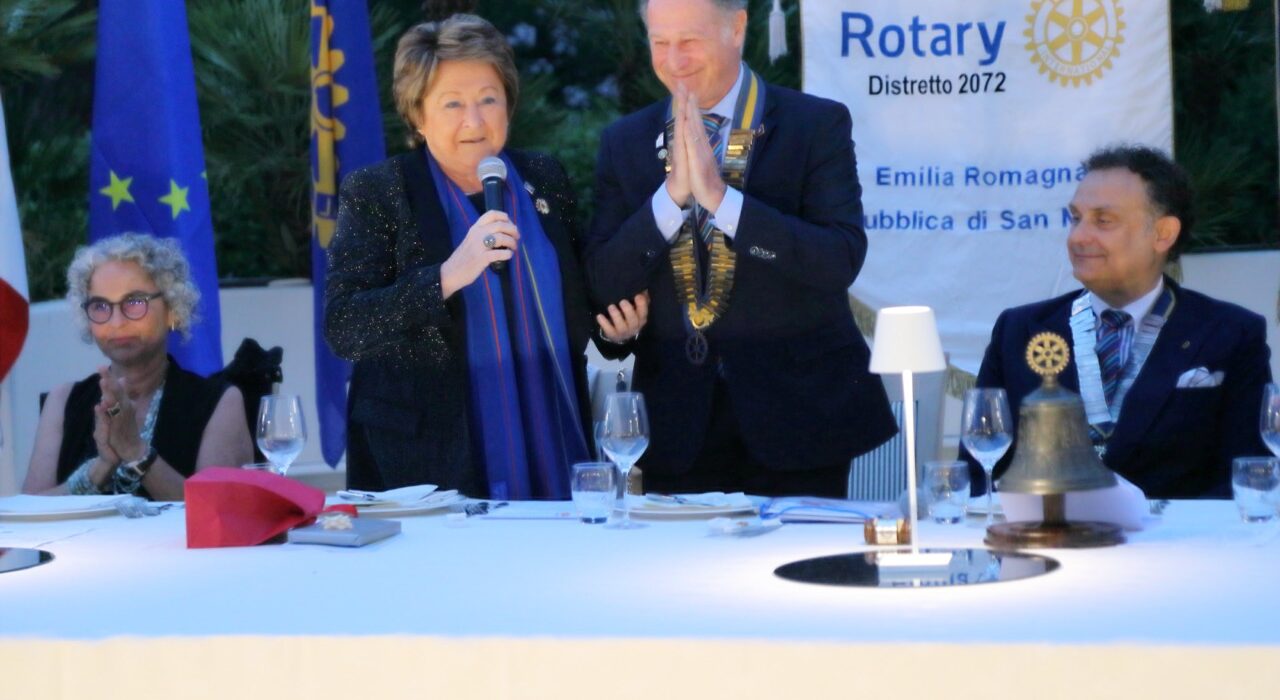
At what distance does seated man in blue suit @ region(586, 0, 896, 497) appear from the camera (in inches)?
128

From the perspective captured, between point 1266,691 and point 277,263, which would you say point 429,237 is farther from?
point 277,263

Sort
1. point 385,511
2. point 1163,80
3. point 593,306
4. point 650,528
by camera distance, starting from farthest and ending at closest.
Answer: point 1163,80, point 593,306, point 385,511, point 650,528

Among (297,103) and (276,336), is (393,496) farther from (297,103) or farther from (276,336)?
(297,103)

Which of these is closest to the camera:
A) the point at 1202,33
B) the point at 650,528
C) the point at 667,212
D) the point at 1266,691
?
the point at 1266,691

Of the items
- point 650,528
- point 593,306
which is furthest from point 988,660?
point 593,306

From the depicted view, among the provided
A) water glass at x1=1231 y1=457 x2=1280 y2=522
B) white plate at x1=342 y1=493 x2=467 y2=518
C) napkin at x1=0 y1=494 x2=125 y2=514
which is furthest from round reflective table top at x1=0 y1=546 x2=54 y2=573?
water glass at x1=1231 y1=457 x2=1280 y2=522

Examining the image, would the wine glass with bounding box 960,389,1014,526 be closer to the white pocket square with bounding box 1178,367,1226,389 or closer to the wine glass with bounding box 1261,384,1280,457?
the wine glass with bounding box 1261,384,1280,457

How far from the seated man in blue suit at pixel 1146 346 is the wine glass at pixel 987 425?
2.51ft

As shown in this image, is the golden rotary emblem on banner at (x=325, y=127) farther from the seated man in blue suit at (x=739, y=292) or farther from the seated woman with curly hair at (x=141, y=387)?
the seated man in blue suit at (x=739, y=292)

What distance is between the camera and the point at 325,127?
551 centimetres

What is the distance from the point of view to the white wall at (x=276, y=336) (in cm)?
596

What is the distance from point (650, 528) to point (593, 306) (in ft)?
2.89

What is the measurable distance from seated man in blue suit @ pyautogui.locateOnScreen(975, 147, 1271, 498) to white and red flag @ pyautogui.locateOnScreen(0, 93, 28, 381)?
9.16 ft

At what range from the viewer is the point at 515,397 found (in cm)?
337
